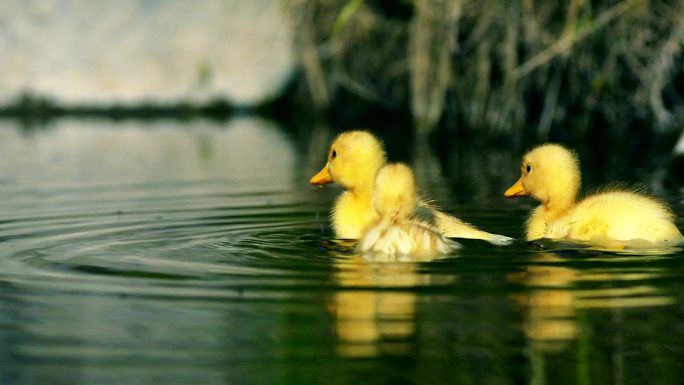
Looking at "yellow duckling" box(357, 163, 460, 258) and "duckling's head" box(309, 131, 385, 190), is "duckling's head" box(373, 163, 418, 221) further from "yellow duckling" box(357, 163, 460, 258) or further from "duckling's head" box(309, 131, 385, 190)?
"duckling's head" box(309, 131, 385, 190)

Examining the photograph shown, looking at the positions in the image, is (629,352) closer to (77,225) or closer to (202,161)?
(77,225)

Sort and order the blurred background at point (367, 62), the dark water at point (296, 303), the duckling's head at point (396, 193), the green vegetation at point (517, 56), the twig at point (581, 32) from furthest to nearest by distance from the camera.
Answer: the blurred background at point (367, 62), the green vegetation at point (517, 56), the twig at point (581, 32), the duckling's head at point (396, 193), the dark water at point (296, 303)

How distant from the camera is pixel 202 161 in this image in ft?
41.7

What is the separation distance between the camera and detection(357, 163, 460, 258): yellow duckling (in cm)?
649

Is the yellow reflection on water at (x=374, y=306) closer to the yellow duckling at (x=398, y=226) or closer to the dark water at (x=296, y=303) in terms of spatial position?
the dark water at (x=296, y=303)

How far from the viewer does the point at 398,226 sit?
6.58 m

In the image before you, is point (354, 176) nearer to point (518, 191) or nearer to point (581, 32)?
point (518, 191)

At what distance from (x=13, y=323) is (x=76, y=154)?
28.5 feet

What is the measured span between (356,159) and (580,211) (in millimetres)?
1378

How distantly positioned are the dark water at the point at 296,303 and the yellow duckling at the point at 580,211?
10.0 inches

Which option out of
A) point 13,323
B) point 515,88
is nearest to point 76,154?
point 515,88

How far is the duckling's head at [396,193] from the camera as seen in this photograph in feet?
21.7

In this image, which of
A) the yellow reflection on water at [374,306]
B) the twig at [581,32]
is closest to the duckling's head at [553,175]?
the yellow reflection on water at [374,306]

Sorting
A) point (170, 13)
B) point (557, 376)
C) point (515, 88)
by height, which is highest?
point (170, 13)
